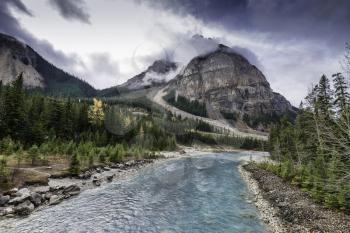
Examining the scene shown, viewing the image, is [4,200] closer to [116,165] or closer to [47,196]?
[47,196]

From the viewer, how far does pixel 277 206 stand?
99.8 feet

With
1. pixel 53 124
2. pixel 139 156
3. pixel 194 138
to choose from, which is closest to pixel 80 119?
pixel 53 124

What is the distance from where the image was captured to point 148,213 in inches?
1082

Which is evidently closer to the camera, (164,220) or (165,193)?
(164,220)

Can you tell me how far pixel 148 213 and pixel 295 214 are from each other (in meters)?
14.5

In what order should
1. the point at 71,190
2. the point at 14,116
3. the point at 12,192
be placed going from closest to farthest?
the point at 12,192, the point at 71,190, the point at 14,116

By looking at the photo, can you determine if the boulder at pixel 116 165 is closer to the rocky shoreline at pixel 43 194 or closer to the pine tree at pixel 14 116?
the rocky shoreline at pixel 43 194

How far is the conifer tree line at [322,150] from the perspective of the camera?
2100 cm

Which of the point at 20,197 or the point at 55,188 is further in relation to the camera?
the point at 55,188

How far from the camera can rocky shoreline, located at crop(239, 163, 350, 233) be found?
72.3ft

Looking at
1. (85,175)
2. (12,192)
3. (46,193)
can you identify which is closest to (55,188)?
(46,193)

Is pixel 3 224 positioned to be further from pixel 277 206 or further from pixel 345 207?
pixel 345 207

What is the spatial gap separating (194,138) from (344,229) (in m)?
167

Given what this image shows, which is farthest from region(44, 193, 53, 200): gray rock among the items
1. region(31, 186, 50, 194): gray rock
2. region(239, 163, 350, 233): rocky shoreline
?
region(239, 163, 350, 233): rocky shoreline
